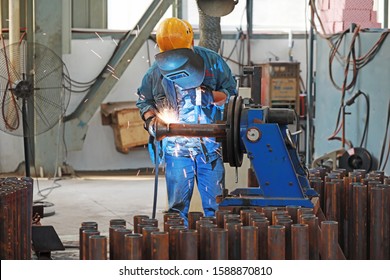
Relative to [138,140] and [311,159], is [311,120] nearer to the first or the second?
[311,159]

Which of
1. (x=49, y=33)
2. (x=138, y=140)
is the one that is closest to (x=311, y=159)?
(x=138, y=140)

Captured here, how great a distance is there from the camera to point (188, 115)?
5348 millimetres

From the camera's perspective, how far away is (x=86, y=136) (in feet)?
36.4

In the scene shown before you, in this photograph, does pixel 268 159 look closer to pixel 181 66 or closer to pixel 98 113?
pixel 181 66

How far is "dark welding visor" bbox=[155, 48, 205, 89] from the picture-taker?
4695 millimetres

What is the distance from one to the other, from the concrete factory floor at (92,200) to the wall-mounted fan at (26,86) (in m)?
0.68

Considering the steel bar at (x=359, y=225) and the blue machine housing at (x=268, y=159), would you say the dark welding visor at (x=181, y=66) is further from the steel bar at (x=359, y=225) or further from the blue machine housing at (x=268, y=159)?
the steel bar at (x=359, y=225)

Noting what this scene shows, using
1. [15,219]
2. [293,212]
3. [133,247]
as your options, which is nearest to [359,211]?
[293,212]

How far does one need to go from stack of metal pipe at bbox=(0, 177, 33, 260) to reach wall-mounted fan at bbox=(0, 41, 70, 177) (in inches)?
105

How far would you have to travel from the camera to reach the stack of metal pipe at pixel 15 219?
399 centimetres

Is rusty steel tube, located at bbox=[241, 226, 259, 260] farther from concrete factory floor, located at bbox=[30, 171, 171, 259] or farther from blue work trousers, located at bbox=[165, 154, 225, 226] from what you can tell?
concrete factory floor, located at bbox=[30, 171, 171, 259]

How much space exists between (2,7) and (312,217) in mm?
7617

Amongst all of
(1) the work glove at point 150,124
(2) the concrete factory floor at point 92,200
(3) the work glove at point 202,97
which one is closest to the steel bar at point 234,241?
(1) the work glove at point 150,124

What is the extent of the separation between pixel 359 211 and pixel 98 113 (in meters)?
6.93
